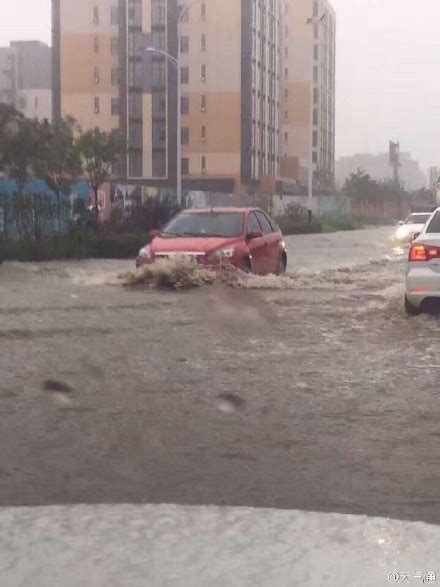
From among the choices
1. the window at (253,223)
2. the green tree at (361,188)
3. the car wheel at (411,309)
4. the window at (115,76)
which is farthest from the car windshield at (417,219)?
the green tree at (361,188)

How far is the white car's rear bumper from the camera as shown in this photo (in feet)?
39.3

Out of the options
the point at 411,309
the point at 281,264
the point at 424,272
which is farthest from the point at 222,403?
the point at 281,264

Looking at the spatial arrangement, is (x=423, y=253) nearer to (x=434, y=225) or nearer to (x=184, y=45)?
(x=434, y=225)

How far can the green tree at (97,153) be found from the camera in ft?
101

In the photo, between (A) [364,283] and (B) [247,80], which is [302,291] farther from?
(B) [247,80]

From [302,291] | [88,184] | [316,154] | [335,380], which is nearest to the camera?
[335,380]

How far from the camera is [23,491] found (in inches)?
217

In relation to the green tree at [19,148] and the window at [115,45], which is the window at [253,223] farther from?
the window at [115,45]

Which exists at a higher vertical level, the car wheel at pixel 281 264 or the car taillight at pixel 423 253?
the car taillight at pixel 423 253

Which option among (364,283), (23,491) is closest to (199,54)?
(364,283)

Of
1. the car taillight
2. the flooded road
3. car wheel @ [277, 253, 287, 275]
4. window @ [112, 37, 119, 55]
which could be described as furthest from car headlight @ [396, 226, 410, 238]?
window @ [112, 37, 119, 55]

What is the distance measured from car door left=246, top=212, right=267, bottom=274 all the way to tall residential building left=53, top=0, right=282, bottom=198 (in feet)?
200

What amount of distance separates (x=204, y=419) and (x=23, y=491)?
2.11 meters

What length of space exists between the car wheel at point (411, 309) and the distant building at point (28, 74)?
346 ft
